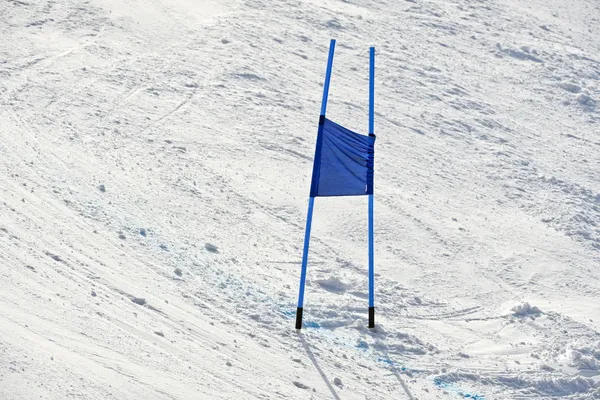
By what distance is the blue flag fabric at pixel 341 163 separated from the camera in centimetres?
699

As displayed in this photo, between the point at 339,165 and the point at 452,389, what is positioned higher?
the point at 339,165

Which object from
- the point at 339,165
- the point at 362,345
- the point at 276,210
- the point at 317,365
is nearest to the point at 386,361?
the point at 362,345

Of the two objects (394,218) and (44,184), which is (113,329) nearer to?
(44,184)

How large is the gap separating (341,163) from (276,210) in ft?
8.13

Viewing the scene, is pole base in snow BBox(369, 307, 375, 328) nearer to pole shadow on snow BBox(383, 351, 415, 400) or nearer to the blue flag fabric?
pole shadow on snow BBox(383, 351, 415, 400)

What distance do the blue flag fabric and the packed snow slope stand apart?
1185 millimetres

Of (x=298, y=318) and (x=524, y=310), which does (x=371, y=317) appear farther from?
(x=524, y=310)

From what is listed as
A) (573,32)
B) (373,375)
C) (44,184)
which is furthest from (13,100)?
(573,32)

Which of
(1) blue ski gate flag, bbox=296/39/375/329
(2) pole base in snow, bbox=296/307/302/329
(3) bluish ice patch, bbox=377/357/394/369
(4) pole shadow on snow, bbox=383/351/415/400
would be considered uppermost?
(1) blue ski gate flag, bbox=296/39/375/329

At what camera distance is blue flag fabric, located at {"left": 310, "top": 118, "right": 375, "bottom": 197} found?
6.99m

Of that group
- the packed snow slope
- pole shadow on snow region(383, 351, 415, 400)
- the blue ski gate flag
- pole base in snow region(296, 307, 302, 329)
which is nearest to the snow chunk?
the packed snow slope

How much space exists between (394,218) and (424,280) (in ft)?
4.63

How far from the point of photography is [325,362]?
6.68 meters

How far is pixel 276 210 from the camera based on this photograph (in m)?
9.43
